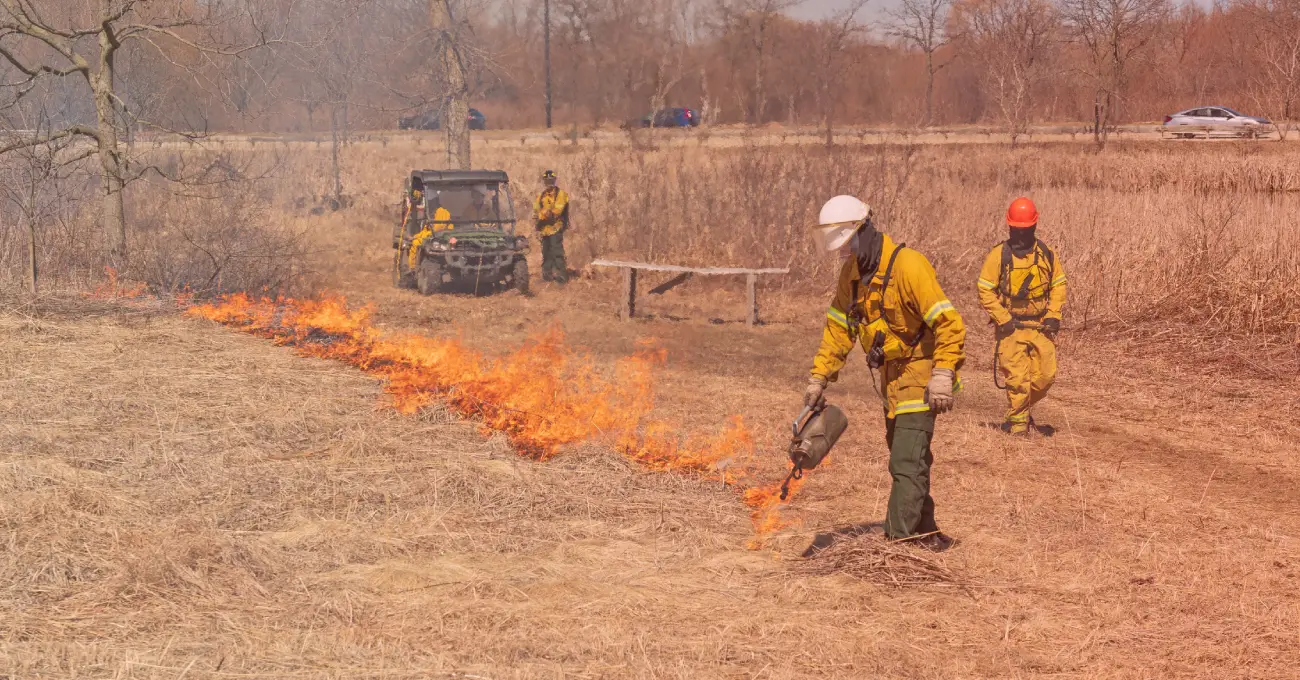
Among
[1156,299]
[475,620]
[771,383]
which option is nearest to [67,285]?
[771,383]

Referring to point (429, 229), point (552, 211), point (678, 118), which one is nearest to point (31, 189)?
point (429, 229)

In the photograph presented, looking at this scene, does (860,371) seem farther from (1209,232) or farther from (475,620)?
(475,620)

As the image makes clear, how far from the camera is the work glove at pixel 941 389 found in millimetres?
5168

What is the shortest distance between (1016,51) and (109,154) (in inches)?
942

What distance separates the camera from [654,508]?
649 centimetres

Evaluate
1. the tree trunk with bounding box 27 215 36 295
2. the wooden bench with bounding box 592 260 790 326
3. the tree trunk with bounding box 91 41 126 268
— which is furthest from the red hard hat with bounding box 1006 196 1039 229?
the tree trunk with bounding box 91 41 126 268

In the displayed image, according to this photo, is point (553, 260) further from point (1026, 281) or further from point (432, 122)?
point (432, 122)

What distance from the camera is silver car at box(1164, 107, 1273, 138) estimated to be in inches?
1278

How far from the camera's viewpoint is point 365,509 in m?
6.20

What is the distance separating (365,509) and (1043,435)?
5187 millimetres

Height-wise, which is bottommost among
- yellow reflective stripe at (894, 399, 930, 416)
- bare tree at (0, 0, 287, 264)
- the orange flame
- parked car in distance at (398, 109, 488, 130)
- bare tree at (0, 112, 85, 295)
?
the orange flame

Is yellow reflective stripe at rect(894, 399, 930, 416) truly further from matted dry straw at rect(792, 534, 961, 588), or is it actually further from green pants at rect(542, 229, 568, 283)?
green pants at rect(542, 229, 568, 283)

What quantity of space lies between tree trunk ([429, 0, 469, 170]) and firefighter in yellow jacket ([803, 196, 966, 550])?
18.9 metres

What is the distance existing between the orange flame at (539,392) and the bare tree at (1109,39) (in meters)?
21.8
